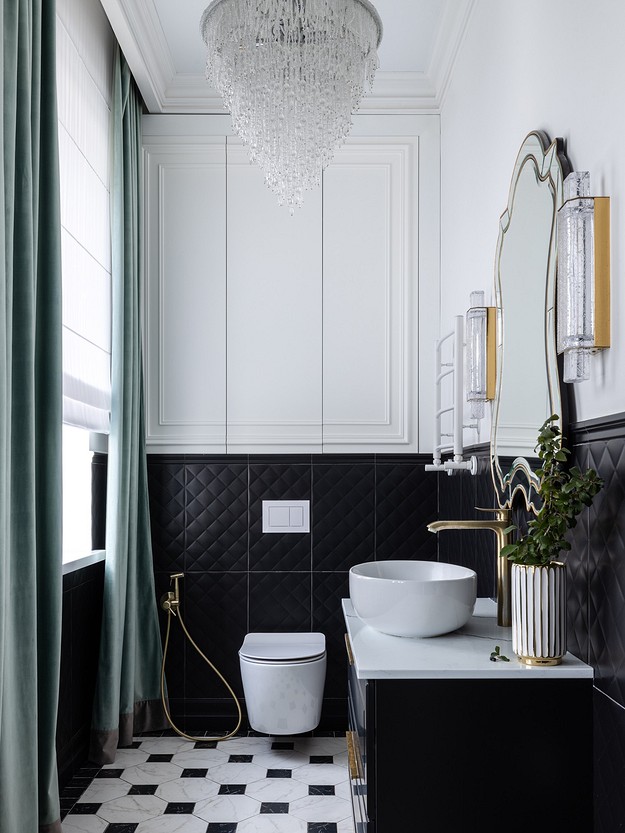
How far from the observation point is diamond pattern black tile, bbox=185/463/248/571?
3.51 metres

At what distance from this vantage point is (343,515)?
3535mm

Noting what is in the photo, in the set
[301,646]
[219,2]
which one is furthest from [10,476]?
[301,646]

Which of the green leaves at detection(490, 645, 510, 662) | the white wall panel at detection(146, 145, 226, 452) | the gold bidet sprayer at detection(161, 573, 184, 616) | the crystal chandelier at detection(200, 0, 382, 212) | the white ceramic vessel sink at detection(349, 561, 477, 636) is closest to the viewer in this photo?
the green leaves at detection(490, 645, 510, 662)

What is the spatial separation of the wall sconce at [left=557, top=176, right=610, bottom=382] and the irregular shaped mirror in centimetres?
18

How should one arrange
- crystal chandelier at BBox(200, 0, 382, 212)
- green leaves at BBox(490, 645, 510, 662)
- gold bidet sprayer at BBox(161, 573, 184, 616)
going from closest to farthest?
green leaves at BBox(490, 645, 510, 662), crystal chandelier at BBox(200, 0, 382, 212), gold bidet sprayer at BBox(161, 573, 184, 616)

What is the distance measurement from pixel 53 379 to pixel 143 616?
1.46 m

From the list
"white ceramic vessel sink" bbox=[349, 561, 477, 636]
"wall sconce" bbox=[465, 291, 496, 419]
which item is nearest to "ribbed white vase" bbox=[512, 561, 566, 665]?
"white ceramic vessel sink" bbox=[349, 561, 477, 636]

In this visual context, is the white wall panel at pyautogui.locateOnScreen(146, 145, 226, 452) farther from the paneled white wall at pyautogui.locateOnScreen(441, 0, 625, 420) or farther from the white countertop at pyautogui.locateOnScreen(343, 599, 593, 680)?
the white countertop at pyautogui.locateOnScreen(343, 599, 593, 680)

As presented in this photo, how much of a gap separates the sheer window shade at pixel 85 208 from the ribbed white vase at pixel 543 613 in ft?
5.78

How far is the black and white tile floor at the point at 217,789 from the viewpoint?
2553 mm

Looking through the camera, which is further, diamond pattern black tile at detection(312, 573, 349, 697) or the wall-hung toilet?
diamond pattern black tile at detection(312, 573, 349, 697)

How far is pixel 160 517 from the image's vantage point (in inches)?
139

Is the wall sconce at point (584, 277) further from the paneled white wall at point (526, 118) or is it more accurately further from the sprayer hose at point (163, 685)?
the sprayer hose at point (163, 685)

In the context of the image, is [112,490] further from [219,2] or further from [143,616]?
[219,2]
